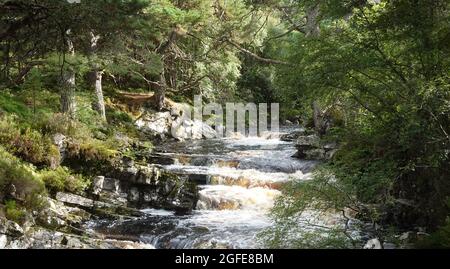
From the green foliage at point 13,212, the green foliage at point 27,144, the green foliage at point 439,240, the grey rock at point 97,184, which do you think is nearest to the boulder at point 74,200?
the grey rock at point 97,184

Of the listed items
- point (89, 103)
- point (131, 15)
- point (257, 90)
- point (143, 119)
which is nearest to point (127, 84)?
point (143, 119)

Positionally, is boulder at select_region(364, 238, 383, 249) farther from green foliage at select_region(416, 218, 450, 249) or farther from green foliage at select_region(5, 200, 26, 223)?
green foliage at select_region(5, 200, 26, 223)

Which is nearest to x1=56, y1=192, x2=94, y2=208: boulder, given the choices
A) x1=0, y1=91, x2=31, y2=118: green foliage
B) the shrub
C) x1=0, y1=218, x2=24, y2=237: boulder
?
the shrub

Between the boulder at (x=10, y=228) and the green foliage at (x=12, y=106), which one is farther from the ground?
the green foliage at (x=12, y=106)

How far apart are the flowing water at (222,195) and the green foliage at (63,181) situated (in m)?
1.52

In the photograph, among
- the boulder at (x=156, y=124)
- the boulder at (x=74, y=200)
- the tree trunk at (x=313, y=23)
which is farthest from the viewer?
the boulder at (x=156, y=124)

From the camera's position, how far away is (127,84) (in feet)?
71.7

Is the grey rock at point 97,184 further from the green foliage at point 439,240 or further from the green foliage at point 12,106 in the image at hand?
the green foliage at point 439,240

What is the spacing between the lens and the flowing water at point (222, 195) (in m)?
8.09

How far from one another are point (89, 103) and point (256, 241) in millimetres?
9652

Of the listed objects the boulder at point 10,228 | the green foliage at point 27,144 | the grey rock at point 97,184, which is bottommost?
the boulder at point 10,228

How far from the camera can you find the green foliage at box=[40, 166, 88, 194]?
30.3ft

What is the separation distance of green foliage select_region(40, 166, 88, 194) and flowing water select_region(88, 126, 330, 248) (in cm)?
152

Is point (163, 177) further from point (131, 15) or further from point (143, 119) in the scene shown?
point (143, 119)
